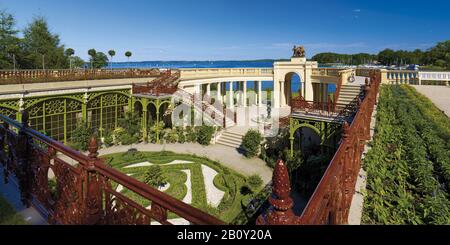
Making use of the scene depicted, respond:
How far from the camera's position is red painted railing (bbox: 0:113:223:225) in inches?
77.2

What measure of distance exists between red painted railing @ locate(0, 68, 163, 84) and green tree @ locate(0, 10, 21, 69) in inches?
547

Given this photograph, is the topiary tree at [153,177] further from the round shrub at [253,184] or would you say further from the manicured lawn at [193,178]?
the round shrub at [253,184]

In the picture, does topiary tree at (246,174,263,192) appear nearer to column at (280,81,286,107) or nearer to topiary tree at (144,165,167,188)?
topiary tree at (144,165,167,188)

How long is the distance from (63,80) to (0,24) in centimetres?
1779

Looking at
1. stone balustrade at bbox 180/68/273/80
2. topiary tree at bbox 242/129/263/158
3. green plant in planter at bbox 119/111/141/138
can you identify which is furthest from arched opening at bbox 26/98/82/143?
topiary tree at bbox 242/129/263/158

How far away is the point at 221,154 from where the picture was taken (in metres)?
15.0

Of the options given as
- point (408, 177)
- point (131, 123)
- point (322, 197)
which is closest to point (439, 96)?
point (408, 177)

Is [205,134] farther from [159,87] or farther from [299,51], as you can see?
[299,51]

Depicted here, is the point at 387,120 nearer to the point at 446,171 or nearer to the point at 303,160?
the point at 446,171

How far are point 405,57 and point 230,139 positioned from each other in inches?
2987

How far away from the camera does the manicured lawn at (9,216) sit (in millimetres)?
3355

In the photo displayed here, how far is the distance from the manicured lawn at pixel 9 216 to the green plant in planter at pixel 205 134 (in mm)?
12794
